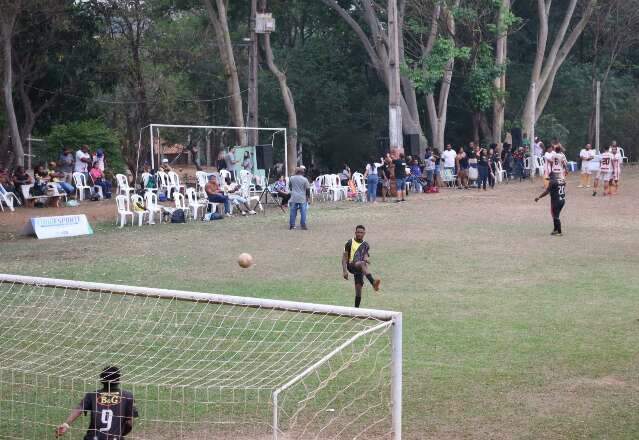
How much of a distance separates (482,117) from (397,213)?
20.8 meters

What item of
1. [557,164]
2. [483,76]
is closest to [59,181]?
[557,164]

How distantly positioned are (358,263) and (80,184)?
2118 centimetres

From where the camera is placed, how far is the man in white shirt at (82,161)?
33.7 meters

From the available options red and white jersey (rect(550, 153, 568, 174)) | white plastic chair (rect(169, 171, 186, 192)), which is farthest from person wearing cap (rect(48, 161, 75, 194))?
red and white jersey (rect(550, 153, 568, 174))

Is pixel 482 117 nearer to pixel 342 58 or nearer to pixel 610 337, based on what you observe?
pixel 342 58

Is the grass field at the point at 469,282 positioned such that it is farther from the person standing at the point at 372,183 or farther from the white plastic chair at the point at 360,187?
the white plastic chair at the point at 360,187

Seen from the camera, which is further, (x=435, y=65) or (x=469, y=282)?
(x=435, y=65)

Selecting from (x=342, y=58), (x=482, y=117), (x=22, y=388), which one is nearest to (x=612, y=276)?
(x=22, y=388)

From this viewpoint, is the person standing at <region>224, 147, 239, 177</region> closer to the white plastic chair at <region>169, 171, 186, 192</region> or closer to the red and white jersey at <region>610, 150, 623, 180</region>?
the white plastic chair at <region>169, 171, 186, 192</region>

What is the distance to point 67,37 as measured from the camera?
38.4 metres

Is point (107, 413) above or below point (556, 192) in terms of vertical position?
below

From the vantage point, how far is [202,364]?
38.6ft

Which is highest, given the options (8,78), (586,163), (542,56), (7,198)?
(542,56)

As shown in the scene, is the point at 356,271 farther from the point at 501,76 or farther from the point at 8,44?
the point at 501,76
